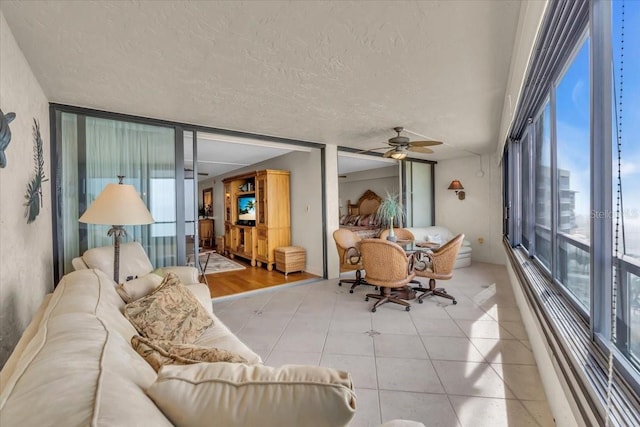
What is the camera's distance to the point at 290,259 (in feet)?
17.1

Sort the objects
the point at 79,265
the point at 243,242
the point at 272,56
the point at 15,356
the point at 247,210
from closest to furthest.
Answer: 1. the point at 15,356
2. the point at 272,56
3. the point at 79,265
4. the point at 247,210
5. the point at 243,242

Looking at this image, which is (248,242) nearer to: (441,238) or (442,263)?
(441,238)

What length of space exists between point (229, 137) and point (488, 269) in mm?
5067

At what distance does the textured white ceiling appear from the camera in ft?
4.91

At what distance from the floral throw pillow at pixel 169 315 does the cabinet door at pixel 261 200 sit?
3.85 metres

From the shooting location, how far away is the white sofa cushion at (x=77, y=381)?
0.52 m

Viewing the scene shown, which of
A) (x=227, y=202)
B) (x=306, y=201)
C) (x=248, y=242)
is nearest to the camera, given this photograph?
(x=306, y=201)

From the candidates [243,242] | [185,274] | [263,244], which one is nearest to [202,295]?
[185,274]

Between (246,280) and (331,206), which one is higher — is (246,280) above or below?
below

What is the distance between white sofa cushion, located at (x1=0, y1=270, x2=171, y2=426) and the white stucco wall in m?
0.93

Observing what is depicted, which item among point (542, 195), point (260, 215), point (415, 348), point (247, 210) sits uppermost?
point (542, 195)

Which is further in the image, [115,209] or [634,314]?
[115,209]

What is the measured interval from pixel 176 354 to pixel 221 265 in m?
5.53

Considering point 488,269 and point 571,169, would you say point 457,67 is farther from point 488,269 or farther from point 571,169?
point 488,269
